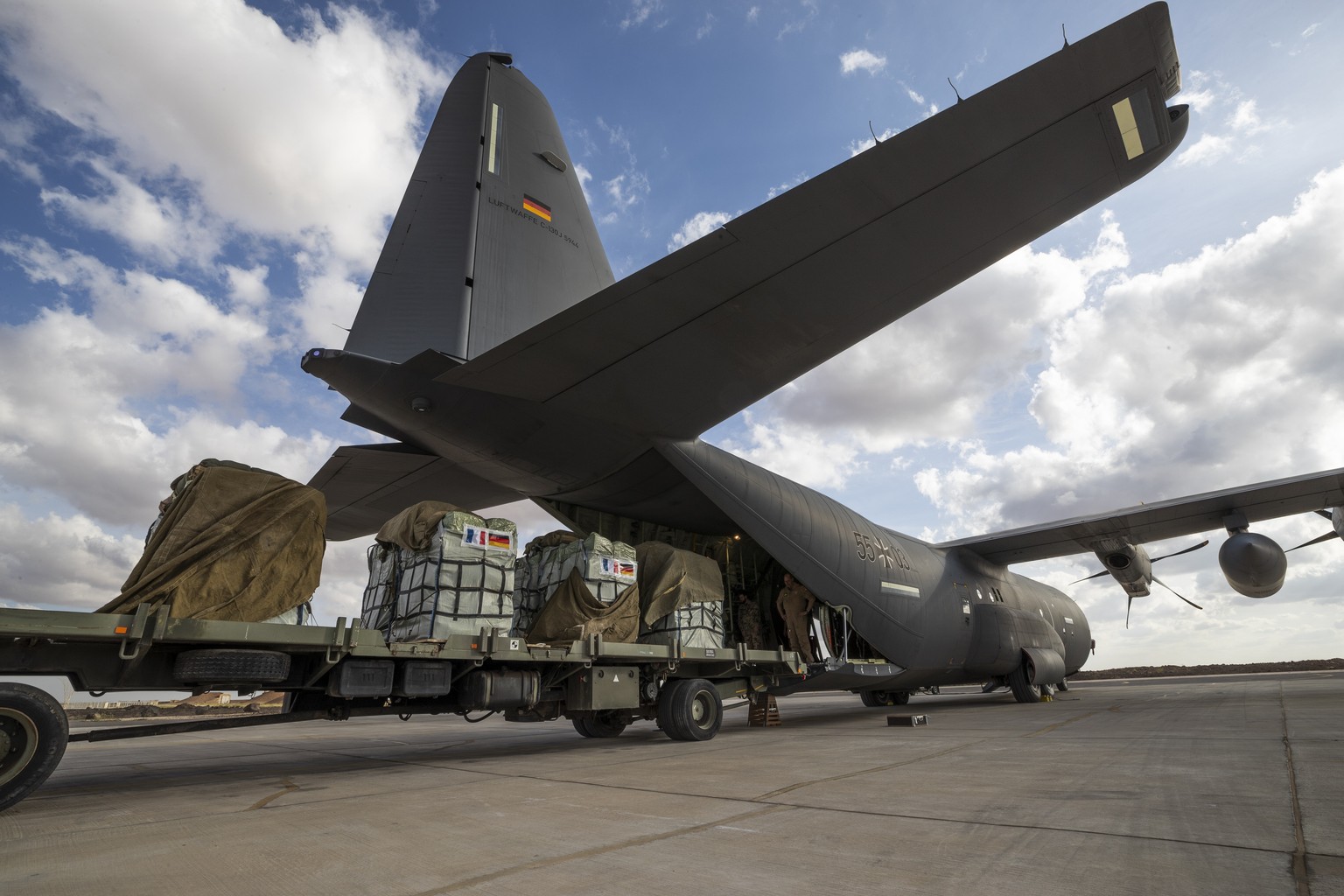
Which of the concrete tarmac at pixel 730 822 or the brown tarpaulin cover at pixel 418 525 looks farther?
the brown tarpaulin cover at pixel 418 525

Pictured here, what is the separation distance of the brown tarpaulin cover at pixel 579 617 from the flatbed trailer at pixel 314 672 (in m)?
0.41

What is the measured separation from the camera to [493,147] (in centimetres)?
984

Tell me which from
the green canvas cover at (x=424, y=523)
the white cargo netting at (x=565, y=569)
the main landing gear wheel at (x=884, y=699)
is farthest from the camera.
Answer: the main landing gear wheel at (x=884, y=699)

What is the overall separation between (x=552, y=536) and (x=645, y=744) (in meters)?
3.14

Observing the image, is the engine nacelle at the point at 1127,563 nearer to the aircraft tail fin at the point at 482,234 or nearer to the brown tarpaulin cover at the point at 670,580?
the brown tarpaulin cover at the point at 670,580

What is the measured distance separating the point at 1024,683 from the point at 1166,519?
5.06m

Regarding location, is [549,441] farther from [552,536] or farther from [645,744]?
[645,744]

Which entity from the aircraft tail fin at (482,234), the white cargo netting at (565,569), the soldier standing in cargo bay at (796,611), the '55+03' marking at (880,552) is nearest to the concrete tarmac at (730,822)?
the white cargo netting at (565,569)

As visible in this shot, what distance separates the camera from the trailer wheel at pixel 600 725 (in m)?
10.2

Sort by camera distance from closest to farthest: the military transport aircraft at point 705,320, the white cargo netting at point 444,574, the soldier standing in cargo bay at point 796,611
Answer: the military transport aircraft at point 705,320, the white cargo netting at point 444,574, the soldier standing in cargo bay at point 796,611

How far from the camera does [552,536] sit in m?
9.79

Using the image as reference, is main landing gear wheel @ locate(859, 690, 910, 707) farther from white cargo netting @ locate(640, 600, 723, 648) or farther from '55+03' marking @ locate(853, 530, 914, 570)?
white cargo netting @ locate(640, 600, 723, 648)

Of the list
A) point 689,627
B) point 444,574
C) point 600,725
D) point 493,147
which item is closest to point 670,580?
point 689,627

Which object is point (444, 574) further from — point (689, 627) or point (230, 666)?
point (689, 627)
